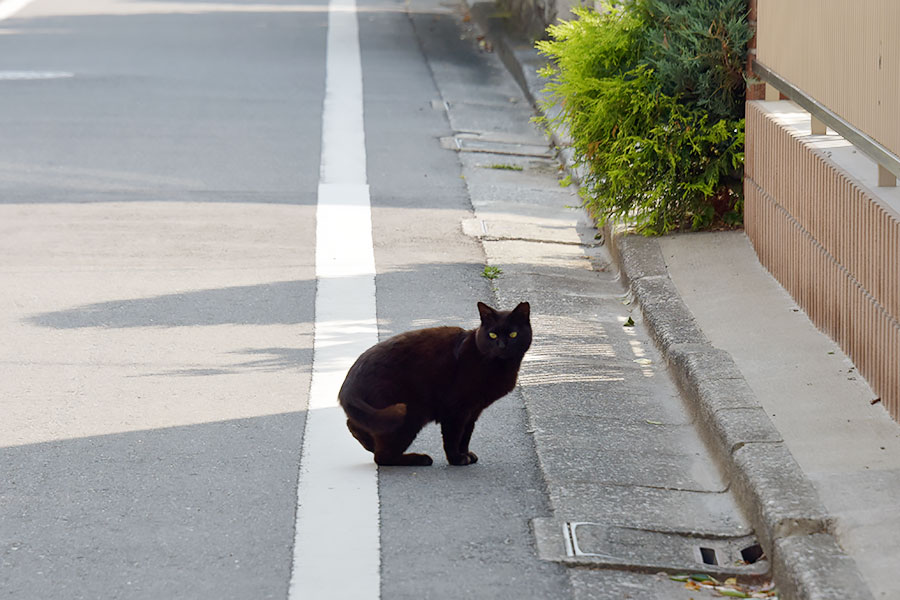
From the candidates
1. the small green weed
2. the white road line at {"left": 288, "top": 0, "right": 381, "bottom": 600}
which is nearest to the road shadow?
the white road line at {"left": 288, "top": 0, "right": 381, "bottom": 600}

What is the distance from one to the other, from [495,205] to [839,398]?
5.34m

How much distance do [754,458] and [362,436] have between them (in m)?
1.54

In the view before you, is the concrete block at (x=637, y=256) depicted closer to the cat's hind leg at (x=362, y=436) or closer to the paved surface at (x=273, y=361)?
the paved surface at (x=273, y=361)

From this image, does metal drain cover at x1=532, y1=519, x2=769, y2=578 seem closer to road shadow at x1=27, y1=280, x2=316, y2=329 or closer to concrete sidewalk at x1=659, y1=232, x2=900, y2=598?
concrete sidewalk at x1=659, y1=232, x2=900, y2=598

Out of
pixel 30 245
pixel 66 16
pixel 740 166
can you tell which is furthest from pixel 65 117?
pixel 66 16

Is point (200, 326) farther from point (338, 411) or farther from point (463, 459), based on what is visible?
point (463, 459)

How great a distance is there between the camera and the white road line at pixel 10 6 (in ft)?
Answer: 74.4

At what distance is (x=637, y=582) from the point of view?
15.1 ft

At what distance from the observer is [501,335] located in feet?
18.4

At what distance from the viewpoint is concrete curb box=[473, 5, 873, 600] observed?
428 cm

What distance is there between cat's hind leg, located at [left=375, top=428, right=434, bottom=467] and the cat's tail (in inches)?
1.5

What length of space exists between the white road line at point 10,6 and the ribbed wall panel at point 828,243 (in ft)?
55.1

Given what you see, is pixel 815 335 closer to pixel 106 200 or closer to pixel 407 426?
pixel 407 426

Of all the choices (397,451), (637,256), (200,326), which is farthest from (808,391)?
(200,326)
